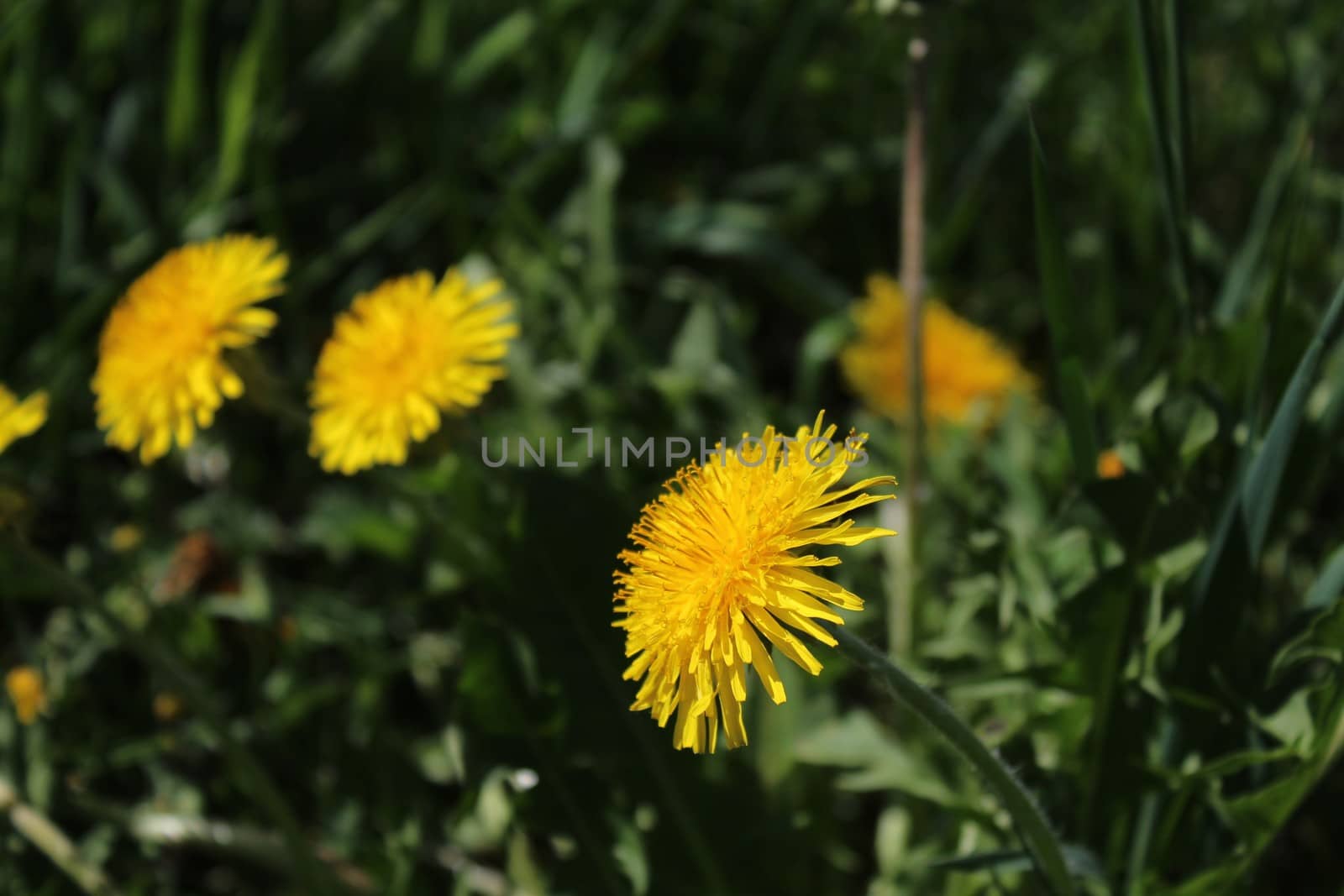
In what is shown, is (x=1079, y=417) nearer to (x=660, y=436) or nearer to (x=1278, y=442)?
(x=1278, y=442)

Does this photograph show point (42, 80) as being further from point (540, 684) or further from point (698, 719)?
point (698, 719)

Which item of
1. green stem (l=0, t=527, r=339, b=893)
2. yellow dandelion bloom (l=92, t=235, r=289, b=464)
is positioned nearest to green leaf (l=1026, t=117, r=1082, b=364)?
yellow dandelion bloom (l=92, t=235, r=289, b=464)

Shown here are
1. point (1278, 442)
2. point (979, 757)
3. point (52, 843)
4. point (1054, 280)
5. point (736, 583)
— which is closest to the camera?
point (736, 583)

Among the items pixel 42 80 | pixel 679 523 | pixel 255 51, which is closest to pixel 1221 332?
pixel 679 523

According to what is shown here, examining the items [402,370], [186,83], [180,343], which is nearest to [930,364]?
[402,370]

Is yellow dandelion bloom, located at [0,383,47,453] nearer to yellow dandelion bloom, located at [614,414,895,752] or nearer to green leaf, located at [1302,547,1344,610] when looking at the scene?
yellow dandelion bloom, located at [614,414,895,752]

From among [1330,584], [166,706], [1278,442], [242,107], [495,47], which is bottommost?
[166,706]
